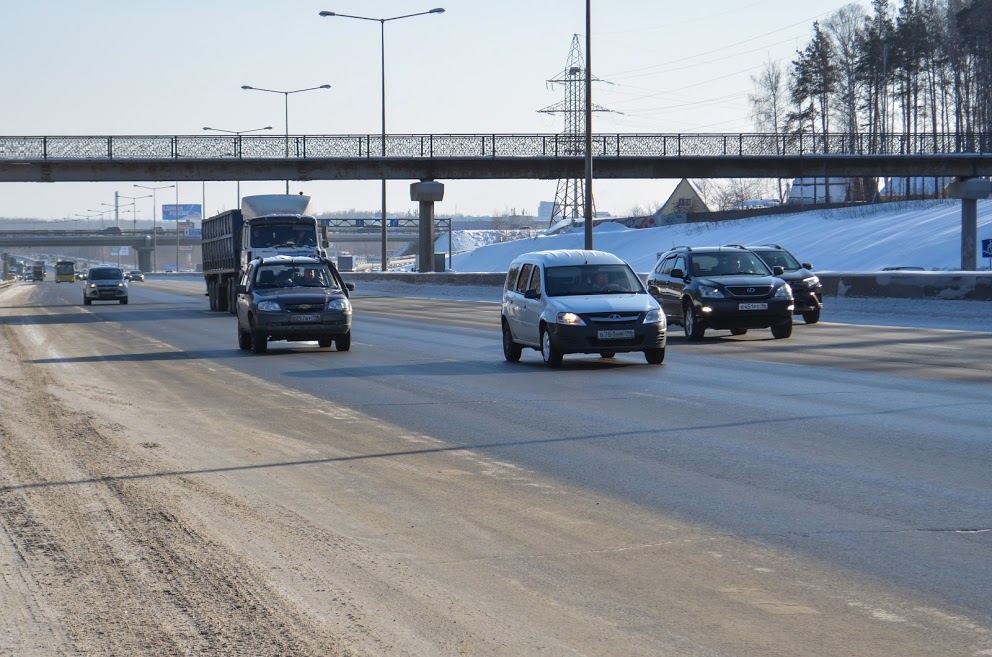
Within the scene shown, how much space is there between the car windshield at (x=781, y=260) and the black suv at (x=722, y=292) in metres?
3.85

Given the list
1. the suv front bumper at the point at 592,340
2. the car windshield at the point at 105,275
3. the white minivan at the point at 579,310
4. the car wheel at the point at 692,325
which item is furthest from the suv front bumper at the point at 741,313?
the car windshield at the point at 105,275

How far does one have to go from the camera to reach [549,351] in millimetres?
19438

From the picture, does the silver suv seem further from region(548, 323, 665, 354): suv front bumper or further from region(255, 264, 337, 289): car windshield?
region(548, 323, 665, 354): suv front bumper

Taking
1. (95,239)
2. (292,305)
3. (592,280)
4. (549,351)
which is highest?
(95,239)

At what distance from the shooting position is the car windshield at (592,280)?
66.1 feet

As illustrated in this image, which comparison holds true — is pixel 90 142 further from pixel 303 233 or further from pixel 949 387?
pixel 949 387

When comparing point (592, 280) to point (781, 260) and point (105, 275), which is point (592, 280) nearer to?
point (781, 260)

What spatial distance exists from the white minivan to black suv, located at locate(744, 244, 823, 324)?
10175 mm

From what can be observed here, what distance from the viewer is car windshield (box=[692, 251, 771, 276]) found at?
25.8 m

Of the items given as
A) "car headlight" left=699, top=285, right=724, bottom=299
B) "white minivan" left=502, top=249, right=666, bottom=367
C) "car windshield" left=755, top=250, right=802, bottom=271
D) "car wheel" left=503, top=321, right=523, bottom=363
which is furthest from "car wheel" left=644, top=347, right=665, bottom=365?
"car windshield" left=755, top=250, right=802, bottom=271

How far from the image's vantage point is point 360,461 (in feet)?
35.2

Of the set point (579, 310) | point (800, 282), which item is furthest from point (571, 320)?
point (800, 282)

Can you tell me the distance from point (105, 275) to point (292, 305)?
35166mm

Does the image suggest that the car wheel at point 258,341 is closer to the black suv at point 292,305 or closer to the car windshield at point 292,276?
the black suv at point 292,305
